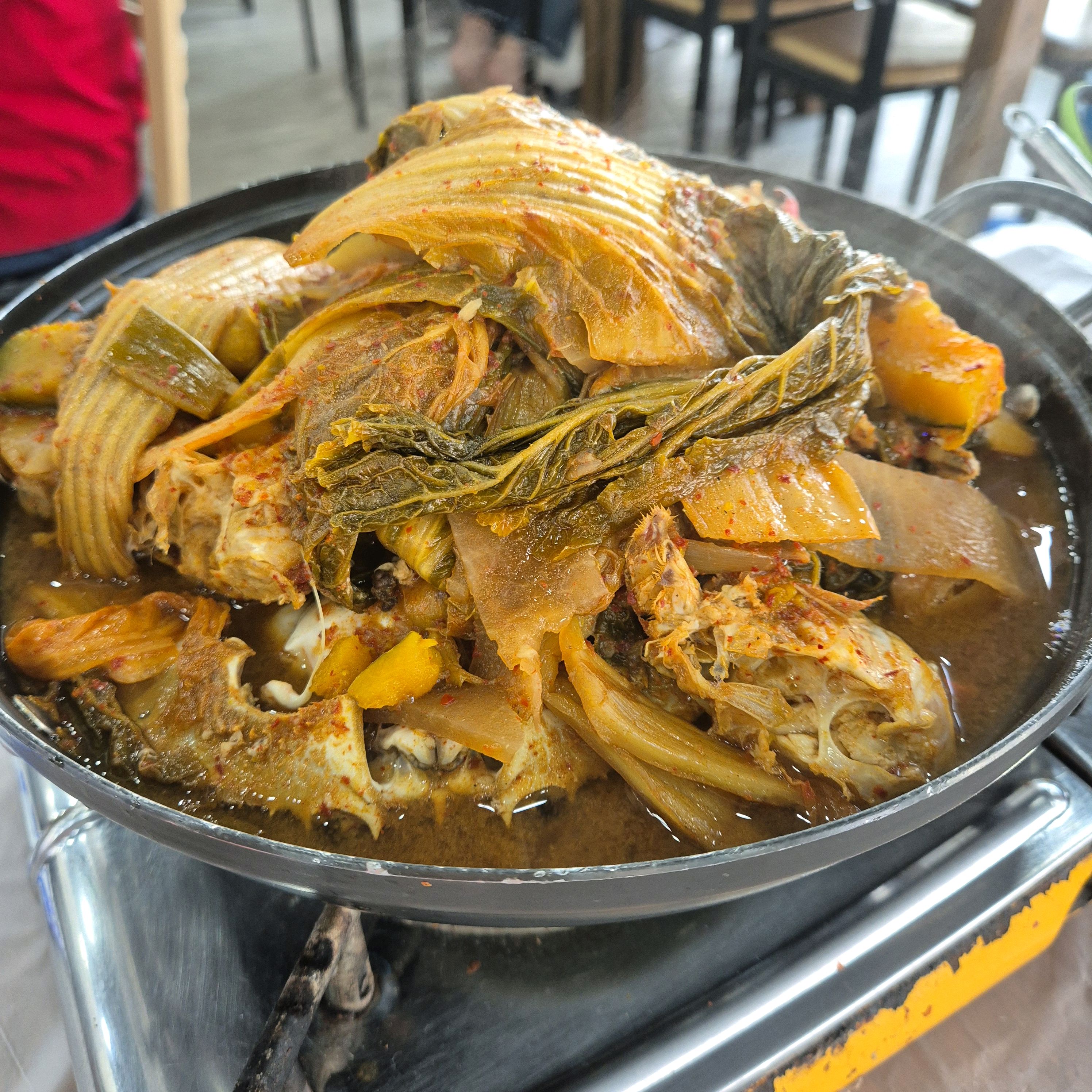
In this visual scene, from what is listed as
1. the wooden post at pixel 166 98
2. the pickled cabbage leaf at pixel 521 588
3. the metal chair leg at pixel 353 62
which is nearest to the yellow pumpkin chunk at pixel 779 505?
the pickled cabbage leaf at pixel 521 588

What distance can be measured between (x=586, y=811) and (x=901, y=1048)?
0.91 metres

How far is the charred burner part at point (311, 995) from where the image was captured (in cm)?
125

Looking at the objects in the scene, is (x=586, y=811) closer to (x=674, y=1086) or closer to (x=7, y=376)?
(x=674, y=1086)

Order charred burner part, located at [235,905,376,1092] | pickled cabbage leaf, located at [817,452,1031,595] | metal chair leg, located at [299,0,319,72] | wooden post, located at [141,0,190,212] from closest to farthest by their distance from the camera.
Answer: charred burner part, located at [235,905,376,1092]
pickled cabbage leaf, located at [817,452,1031,595]
wooden post, located at [141,0,190,212]
metal chair leg, located at [299,0,319,72]

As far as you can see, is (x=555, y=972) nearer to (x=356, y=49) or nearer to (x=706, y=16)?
(x=706, y=16)

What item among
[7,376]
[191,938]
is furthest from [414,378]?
[191,938]

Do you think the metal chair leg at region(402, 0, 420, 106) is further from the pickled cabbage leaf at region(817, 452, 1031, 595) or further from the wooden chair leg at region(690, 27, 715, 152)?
the pickled cabbage leaf at region(817, 452, 1031, 595)

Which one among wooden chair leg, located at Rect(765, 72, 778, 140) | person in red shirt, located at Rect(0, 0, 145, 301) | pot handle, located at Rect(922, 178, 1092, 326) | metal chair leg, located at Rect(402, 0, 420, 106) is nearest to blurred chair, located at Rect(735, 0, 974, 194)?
wooden chair leg, located at Rect(765, 72, 778, 140)

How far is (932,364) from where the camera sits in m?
1.76

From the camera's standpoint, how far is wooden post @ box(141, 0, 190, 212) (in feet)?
10.8

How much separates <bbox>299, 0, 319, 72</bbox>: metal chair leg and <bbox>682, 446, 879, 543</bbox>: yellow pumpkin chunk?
26.8ft

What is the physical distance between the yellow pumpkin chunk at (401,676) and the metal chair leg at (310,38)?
8237 millimetres

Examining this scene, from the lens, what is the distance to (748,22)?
5.65m

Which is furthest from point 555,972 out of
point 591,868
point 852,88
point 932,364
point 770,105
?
point 770,105
